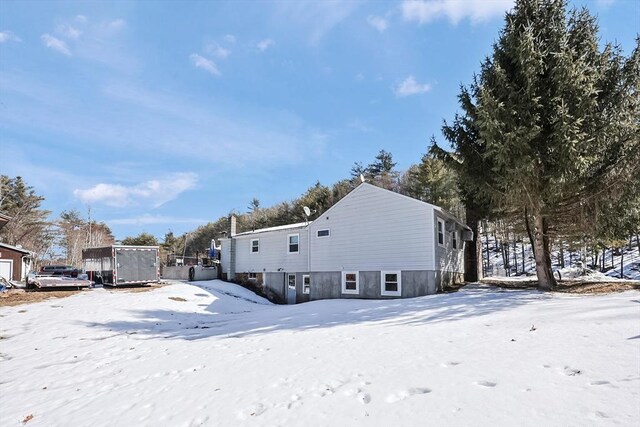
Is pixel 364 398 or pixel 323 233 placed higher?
pixel 323 233

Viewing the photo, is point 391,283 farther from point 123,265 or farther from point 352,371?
point 123,265

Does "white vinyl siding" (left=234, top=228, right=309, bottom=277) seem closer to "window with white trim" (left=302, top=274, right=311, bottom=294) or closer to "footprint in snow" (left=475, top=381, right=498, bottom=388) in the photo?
"window with white trim" (left=302, top=274, right=311, bottom=294)

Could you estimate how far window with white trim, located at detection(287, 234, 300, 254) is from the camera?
85.3 feet

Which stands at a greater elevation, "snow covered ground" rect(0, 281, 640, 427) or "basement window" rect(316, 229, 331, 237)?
"basement window" rect(316, 229, 331, 237)

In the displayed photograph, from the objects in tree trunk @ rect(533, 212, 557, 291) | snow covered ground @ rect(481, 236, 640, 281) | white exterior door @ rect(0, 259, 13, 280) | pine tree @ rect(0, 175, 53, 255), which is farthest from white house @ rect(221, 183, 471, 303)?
pine tree @ rect(0, 175, 53, 255)

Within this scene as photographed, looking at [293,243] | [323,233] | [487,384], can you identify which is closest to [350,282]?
[323,233]

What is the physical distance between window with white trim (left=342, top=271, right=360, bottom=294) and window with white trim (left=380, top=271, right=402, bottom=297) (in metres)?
1.65

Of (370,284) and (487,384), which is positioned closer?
(487,384)

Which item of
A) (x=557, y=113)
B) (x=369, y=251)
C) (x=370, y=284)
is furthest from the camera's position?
(x=369, y=251)

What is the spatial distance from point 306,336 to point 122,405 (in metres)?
4.73

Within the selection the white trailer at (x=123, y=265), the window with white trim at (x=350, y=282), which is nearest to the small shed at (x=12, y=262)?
the white trailer at (x=123, y=265)

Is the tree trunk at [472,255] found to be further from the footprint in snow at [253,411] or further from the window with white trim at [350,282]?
the footprint in snow at [253,411]

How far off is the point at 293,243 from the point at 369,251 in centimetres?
693

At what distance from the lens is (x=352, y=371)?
6.25 meters
